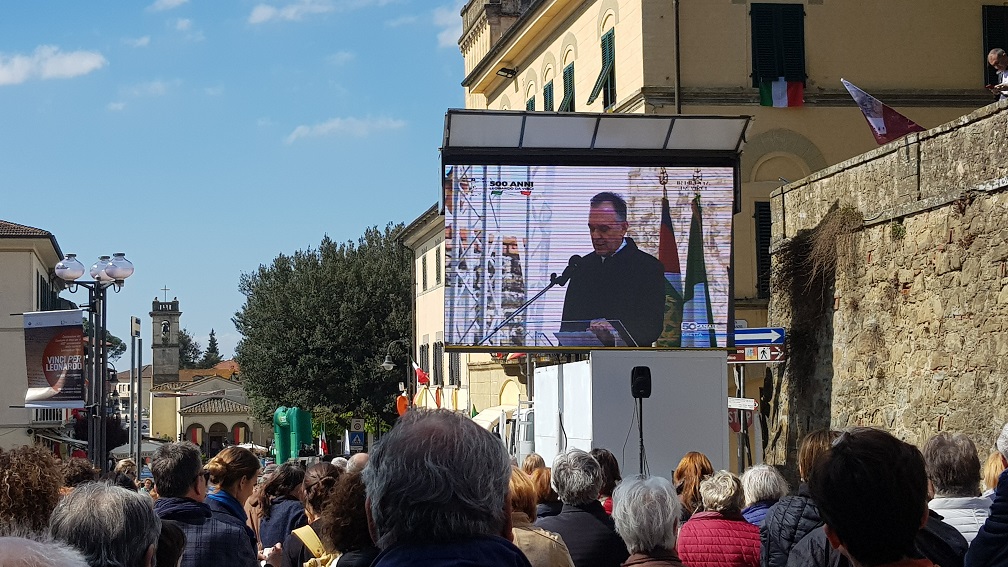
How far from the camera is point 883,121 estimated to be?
19125mm

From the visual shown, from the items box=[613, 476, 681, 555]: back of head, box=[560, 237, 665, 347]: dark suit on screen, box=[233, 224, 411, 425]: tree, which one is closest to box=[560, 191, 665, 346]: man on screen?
box=[560, 237, 665, 347]: dark suit on screen

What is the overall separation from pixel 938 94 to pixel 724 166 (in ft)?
25.7

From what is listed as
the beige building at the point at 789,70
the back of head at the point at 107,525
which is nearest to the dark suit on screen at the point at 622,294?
the beige building at the point at 789,70

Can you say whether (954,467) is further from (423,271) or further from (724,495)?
(423,271)

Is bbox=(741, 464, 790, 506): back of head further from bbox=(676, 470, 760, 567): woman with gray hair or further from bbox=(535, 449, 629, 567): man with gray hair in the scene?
bbox=(535, 449, 629, 567): man with gray hair

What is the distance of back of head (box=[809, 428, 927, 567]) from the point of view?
3.27 m

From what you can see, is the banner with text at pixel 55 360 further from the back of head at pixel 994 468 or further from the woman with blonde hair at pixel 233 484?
the back of head at pixel 994 468

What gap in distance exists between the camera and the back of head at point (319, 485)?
6.49 m

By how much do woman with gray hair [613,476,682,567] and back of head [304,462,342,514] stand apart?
1.56 m

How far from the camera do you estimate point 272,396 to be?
49625 mm

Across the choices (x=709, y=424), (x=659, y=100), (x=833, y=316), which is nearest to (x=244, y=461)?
(x=709, y=424)

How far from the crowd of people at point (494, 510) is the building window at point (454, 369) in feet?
105

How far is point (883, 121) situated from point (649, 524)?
14.8 metres

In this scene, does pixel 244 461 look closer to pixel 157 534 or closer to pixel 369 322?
pixel 157 534
